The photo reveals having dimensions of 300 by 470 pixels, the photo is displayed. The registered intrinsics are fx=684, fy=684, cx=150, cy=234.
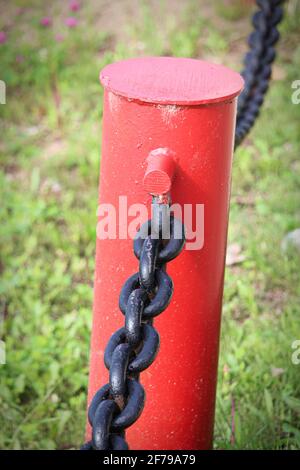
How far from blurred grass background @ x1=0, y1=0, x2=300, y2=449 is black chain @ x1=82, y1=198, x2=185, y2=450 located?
931 mm

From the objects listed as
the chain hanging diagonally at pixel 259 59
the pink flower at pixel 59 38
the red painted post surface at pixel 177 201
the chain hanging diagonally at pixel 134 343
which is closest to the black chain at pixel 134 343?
the chain hanging diagonally at pixel 134 343

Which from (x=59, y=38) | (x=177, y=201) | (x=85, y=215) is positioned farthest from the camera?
(x=59, y=38)

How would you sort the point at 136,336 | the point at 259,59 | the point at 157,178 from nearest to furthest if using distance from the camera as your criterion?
the point at 136,336 → the point at 157,178 → the point at 259,59

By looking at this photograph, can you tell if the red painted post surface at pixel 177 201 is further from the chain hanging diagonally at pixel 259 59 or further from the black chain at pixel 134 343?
the chain hanging diagonally at pixel 259 59

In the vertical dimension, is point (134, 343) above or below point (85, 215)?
below

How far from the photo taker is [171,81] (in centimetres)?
156

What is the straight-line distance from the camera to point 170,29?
500cm

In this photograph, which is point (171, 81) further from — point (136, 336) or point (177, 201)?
point (136, 336)

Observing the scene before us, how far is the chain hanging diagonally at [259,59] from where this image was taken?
8.61 ft

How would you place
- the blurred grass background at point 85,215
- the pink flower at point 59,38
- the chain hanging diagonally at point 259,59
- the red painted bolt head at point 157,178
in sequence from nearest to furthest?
1. the red painted bolt head at point 157,178
2. the blurred grass background at point 85,215
3. the chain hanging diagonally at point 259,59
4. the pink flower at point 59,38

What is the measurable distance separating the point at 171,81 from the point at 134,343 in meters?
0.64

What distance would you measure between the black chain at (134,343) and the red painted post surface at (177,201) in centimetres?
23

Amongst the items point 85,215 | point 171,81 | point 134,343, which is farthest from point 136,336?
point 85,215

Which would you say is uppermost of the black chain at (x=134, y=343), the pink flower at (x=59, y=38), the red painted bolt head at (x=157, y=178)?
the pink flower at (x=59, y=38)
